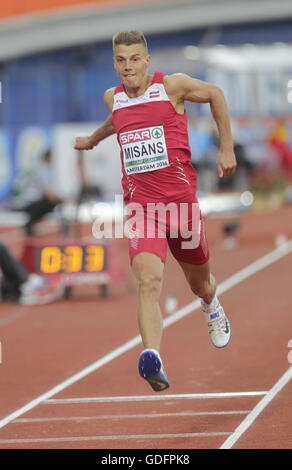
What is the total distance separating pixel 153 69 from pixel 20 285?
63.3 feet

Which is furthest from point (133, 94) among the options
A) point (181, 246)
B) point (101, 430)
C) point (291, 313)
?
point (291, 313)

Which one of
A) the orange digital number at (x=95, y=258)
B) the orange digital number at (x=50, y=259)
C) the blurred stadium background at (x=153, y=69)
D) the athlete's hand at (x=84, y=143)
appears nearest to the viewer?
the athlete's hand at (x=84, y=143)

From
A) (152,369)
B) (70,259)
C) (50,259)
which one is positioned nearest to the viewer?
(152,369)

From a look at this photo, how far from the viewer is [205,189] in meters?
33.1

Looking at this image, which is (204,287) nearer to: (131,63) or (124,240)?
(131,63)

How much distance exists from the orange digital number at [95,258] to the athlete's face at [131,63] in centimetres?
789

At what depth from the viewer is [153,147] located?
7.85 metres

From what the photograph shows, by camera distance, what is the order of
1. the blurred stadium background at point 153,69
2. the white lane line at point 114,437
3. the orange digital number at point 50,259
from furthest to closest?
1. the blurred stadium background at point 153,69
2. the orange digital number at point 50,259
3. the white lane line at point 114,437

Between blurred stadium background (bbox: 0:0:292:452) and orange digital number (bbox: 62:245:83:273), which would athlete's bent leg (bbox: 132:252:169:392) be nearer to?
blurred stadium background (bbox: 0:0:292:452)

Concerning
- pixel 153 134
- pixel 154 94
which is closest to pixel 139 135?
pixel 153 134

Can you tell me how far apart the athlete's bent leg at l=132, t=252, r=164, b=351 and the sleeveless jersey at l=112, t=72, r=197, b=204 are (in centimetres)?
41

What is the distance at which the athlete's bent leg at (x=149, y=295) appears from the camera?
741 centimetres

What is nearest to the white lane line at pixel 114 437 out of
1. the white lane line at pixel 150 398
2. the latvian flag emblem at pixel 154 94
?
the white lane line at pixel 150 398

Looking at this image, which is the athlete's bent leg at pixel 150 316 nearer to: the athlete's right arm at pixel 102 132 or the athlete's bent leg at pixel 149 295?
the athlete's bent leg at pixel 149 295
